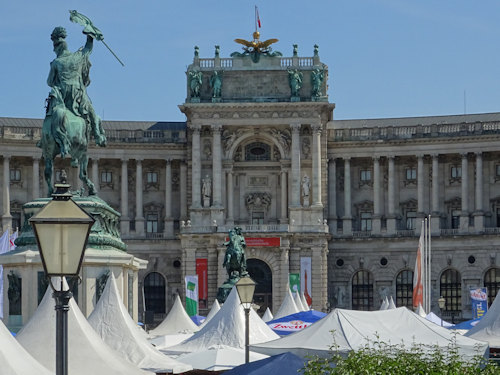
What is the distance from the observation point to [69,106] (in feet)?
115

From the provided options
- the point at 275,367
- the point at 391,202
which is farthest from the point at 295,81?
the point at 275,367

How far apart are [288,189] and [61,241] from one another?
82.2m

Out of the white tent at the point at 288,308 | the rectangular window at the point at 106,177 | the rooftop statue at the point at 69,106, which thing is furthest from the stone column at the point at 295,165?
the rooftop statue at the point at 69,106

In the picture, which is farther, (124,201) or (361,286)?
(361,286)

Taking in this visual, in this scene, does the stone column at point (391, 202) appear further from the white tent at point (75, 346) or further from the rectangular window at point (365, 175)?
the white tent at point (75, 346)

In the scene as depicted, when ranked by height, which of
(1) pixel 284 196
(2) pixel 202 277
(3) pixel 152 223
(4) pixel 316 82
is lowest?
(2) pixel 202 277

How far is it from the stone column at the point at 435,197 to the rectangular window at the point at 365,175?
17.2 feet

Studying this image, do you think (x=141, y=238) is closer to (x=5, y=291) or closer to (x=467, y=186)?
(x=467, y=186)

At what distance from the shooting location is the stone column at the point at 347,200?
100m

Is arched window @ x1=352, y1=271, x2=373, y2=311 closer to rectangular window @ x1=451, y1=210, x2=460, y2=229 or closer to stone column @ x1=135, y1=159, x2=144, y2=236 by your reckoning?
rectangular window @ x1=451, y1=210, x2=460, y2=229

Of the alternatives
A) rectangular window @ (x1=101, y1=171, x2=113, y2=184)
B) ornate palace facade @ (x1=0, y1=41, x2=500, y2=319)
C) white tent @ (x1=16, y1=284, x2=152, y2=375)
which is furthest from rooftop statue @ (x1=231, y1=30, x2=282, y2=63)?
white tent @ (x1=16, y1=284, x2=152, y2=375)

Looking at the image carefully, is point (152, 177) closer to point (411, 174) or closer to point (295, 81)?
point (295, 81)

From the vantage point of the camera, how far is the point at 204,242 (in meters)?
96.1

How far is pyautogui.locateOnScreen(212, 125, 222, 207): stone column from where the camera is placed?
317 feet
